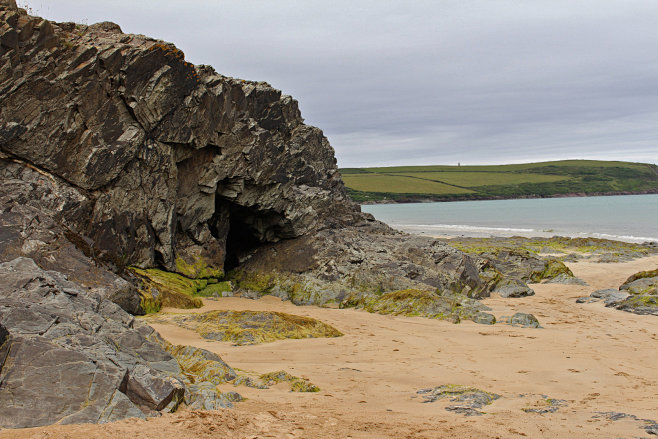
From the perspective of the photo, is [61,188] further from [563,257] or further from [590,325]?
[563,257]

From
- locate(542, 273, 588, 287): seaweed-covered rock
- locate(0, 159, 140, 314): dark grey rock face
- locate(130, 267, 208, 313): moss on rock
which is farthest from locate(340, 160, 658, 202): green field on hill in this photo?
locate(0, 159, 140, 314): dark grey rock face

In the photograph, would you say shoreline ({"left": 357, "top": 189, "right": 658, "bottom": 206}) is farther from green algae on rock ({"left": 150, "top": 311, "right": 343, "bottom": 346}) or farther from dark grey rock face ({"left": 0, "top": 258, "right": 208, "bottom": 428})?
dark grey rock face ({"left": 0, "top": 258, "right": 208, "bottom": 428})

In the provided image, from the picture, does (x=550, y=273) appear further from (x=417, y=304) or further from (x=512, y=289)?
(x=417, y=304)

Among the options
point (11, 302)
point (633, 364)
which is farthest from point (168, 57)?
point (633, 364)

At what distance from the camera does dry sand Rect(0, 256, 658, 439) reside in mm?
6332

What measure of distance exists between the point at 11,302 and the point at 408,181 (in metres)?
176

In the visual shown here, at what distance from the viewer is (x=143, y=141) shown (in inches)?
659

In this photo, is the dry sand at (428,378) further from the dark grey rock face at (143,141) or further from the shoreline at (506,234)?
the shoreline at (506,234)

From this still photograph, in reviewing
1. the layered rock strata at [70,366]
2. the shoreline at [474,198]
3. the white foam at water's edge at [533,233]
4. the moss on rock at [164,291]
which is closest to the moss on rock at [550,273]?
the moss on rock at [164,291]

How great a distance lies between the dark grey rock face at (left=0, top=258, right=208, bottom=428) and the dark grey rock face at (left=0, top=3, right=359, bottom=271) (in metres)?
7.65

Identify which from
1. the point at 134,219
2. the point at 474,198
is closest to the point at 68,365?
the point at 134,219

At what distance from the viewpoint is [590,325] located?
51.2 ft

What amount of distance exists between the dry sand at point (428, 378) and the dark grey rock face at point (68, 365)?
1.17 ft

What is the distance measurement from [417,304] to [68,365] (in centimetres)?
1280
